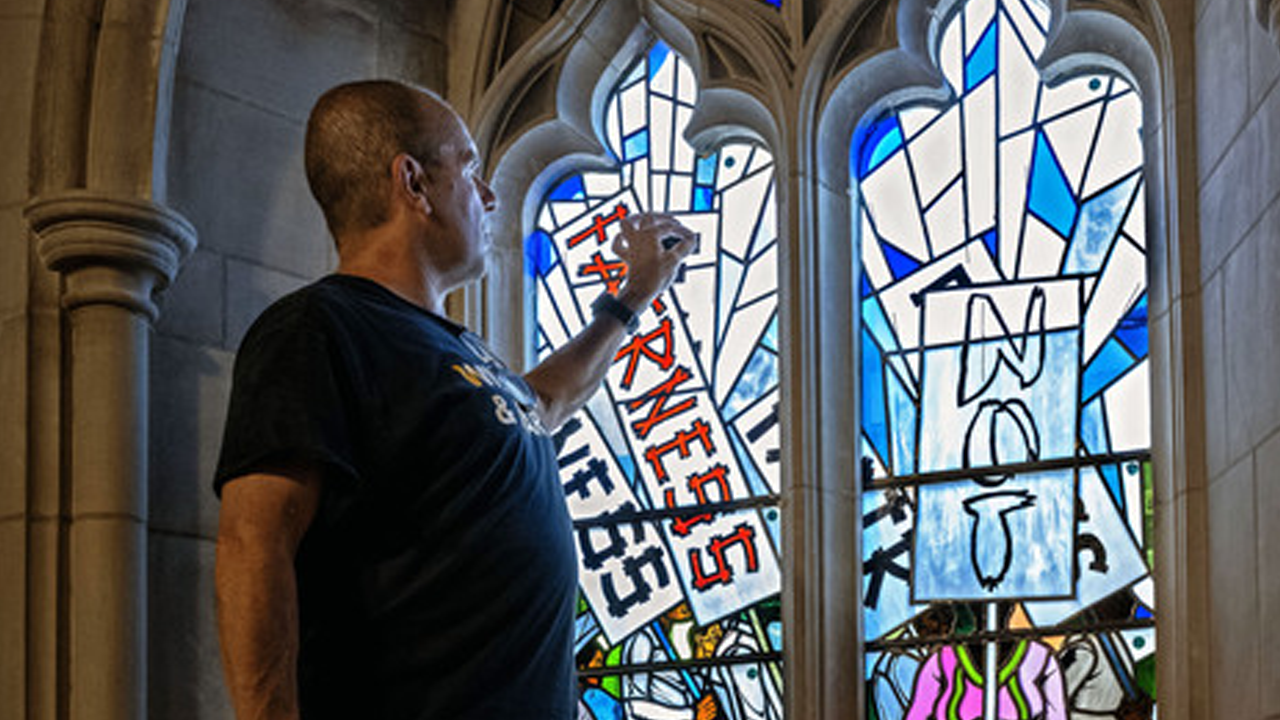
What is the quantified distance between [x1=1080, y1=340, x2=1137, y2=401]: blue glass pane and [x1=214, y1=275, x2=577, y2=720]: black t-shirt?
2.20 meters

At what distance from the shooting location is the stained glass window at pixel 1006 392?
11.8 feet

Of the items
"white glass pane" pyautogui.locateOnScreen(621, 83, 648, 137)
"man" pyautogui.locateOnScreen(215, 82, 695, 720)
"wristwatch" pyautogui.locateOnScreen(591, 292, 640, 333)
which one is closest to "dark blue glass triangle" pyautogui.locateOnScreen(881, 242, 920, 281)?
"white glass pane" pyautogui.locateOnScreen(621, 83, 648, 137)

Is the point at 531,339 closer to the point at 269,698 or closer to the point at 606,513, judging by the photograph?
the point at 606,513

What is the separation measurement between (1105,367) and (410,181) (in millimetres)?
2195

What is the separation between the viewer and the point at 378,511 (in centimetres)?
158

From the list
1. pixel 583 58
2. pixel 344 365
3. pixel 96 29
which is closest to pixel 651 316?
pixel 583 58

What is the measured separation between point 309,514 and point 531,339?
293 cm

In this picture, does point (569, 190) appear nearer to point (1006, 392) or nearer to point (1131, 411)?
point (1006, 392)

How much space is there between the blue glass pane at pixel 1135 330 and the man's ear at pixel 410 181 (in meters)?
2.16

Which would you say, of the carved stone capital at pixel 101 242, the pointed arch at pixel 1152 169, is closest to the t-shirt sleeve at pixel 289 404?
the pointed arch at pixel 1152 169

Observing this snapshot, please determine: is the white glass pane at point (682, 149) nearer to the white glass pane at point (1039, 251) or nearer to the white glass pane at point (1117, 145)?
the white glass pane at point (1039, 251)

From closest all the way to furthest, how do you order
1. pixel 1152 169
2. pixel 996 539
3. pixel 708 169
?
pixel 1152 169 < pixel 996 539 < pixel 708 169

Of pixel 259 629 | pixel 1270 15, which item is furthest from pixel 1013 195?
pixel 259 629

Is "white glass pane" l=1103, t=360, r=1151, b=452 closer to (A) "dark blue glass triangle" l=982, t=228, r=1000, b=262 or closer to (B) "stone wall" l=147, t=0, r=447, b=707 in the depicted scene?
(A) "dark blue glass triangle" l=982, t=228, r=1000, b=262
